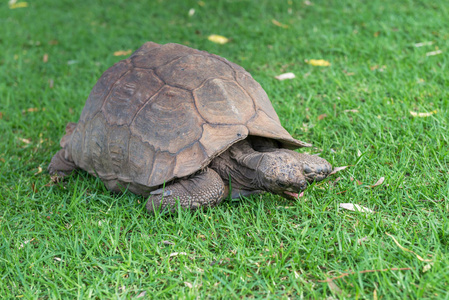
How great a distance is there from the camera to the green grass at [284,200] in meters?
2.33

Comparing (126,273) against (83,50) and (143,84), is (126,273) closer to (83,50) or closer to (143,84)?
(143,84)

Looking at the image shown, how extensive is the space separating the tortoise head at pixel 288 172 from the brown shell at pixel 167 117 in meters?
0.21

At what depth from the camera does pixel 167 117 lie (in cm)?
292

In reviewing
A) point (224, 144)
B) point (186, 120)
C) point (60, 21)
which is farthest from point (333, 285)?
point (60, 21)

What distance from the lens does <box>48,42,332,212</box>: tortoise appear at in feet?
9.18

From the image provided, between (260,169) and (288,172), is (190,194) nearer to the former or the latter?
(260,169)

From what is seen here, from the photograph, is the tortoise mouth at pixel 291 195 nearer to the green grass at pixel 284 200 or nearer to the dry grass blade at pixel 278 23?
the green grass at pixel 284 200

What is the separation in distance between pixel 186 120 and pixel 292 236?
3.28ft

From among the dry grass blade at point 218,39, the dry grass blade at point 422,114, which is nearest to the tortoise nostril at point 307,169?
the dry grass blade at point 422,114

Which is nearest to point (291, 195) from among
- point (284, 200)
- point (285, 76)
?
point (284, 200)

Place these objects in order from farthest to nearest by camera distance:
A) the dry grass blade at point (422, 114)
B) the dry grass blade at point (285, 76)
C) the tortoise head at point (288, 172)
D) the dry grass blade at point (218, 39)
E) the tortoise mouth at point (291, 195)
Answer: the dry grass blade at point (218, 39) < the dry grass blade at point (285, 76) < the dry grass blade at point (422, 114) < the tortoise mouth at point (291, 195) < the tortoise head at point (288, 172)

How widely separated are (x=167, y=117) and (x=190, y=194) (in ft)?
1.75

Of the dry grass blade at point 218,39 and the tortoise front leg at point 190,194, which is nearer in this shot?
the tortoise front leg at point 190,194

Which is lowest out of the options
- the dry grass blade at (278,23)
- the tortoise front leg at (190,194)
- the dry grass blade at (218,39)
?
the dry grass blade at (218,39)
